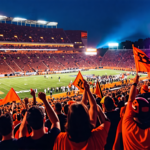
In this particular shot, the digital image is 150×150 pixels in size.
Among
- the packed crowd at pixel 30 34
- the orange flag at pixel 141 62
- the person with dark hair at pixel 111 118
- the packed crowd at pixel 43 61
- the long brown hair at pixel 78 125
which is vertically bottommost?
the person with dark hair at pixel 111 118

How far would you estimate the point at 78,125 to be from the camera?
1.73 m

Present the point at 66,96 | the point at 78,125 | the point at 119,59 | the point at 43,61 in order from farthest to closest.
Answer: the point at 119,59, the point at 43,61, the point at 66,96, the point at 78,125

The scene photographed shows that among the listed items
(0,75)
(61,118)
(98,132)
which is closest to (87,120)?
(98,132)

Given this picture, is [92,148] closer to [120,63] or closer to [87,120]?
[87,120]

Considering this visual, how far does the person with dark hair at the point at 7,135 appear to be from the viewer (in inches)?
80.6

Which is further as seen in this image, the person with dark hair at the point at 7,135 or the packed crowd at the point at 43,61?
the packed crowd at the point at 43,61

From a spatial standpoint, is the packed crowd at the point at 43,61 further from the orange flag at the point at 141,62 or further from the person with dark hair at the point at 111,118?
the person with dark hair at the point at 111,118

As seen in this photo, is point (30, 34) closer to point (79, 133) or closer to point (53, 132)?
point (53, 132)

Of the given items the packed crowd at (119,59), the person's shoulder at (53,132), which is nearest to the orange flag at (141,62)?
the person's shoulder at (53,132)

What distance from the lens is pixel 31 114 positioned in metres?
2.06

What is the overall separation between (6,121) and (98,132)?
1.31 meters

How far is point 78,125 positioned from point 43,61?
51.0 meters

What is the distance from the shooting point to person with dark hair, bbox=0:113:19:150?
2.05 metres

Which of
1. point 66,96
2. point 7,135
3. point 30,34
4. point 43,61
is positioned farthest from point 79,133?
point 30,34
